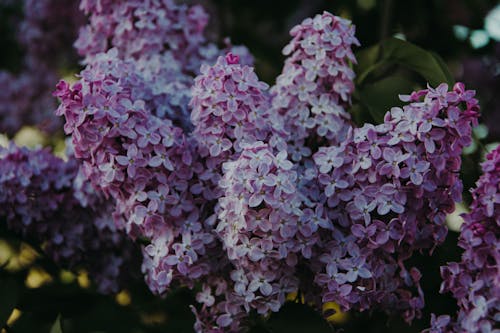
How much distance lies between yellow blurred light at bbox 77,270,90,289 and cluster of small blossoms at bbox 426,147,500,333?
58 centimetres

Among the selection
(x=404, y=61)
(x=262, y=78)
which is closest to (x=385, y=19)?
(x=262, y=78)

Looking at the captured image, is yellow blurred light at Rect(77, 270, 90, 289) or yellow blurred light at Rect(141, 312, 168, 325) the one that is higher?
yellow blurred light at Rect(77, 270, 90, 289)

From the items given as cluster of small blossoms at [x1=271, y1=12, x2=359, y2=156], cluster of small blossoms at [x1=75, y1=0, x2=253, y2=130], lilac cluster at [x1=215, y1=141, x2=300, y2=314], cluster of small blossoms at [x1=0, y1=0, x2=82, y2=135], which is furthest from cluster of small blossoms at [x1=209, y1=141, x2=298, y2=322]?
cluster of small blossoms at [x1=0, y1=0, x2=82, y2=135]

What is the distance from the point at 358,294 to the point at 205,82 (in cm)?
29

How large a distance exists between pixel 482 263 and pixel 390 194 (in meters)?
0.12

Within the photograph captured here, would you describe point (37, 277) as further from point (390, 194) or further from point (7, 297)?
point (390, 194)

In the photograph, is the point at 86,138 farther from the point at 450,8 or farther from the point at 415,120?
the point at 450,8

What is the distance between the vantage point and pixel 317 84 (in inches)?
38.9

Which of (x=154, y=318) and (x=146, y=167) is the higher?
(x=146, y=167)

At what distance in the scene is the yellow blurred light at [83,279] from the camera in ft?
3.90

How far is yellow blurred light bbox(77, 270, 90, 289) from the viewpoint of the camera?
119 cm

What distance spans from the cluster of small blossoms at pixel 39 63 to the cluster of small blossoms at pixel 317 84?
0.70 meters

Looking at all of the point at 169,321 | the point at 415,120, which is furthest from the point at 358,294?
the point at 169,321

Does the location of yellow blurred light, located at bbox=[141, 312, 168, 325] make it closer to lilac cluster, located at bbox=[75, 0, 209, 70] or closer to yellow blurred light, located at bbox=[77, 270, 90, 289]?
yellow blurred light, located at bbox=[77, 270, 90, 289]
